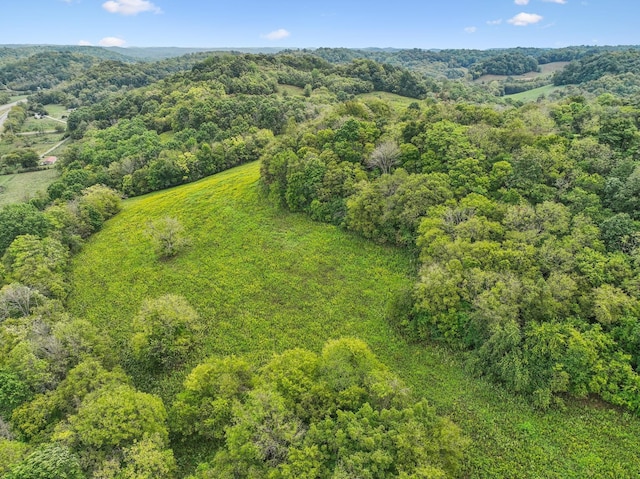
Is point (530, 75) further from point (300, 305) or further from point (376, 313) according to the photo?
point (300, 305)

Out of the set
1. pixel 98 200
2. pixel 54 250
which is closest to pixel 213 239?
pixel 54 250

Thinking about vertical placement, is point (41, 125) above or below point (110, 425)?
above

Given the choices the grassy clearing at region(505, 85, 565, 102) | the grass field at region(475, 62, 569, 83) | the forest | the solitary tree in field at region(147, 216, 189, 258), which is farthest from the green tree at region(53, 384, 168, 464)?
the grass field at region(475, 62, 569, 83)

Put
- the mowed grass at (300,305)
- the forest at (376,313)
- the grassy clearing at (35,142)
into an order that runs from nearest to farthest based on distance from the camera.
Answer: the forest at (376,313) < the mowed grass at (300,305) < the grassy clearing at (35,142)

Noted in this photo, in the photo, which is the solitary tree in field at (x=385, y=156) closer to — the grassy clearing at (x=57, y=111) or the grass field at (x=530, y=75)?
the grassy clearing at (x=57, y=111)

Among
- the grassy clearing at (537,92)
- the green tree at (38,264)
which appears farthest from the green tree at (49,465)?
the grassy clearing at (537,92)

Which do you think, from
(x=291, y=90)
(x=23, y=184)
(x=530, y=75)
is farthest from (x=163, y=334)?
(x=530, y=75)
